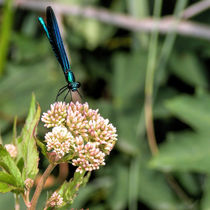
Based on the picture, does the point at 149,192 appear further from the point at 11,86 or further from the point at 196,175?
the point at 11,86

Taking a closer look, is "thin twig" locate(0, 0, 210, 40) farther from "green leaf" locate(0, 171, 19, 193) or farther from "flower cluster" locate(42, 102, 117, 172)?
"green leaf" locate(0, 171, 19, 193)

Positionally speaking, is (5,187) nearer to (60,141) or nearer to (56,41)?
(60,141)

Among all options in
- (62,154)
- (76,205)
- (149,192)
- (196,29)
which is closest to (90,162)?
(62,154)

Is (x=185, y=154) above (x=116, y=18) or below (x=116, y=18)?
below

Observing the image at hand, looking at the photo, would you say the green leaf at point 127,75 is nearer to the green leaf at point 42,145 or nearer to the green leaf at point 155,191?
the green leaf at point 155,191

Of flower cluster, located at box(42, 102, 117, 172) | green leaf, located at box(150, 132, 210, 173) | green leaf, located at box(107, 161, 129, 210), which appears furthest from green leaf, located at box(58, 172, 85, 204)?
green leaf, located at box(107, 161, 129, 210)

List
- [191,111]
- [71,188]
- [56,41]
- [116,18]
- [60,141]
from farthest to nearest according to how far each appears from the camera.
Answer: [116,18], [191,111], [56,41], [71,188], [60,141]

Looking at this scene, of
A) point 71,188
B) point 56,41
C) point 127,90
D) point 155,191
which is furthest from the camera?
point 127,90

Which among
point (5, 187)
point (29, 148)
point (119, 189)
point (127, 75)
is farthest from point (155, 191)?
point (5, 187)
